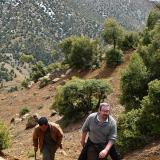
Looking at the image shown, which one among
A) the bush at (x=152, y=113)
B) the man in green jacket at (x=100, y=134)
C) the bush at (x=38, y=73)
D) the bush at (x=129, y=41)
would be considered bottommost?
the bush at (x=38, y=73)

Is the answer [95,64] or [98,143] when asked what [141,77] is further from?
[95,64]

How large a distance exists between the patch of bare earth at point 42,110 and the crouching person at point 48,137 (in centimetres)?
543

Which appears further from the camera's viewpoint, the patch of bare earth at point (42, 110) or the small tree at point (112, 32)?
the small tree at point (112, 32)

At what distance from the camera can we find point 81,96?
32.1 meters

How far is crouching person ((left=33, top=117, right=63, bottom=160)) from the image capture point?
41.3ft

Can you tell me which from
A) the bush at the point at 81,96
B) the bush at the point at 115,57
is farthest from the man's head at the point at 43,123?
the bush at the point at 115,57

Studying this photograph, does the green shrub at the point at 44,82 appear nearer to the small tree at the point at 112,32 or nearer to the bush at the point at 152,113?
the small tree at the point at 112,32

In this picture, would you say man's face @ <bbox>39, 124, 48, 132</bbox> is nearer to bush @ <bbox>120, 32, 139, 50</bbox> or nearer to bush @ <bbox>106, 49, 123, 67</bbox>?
bush @ <bbox>106, 49, 123, 67</bbox>

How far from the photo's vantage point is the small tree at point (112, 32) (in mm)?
49750

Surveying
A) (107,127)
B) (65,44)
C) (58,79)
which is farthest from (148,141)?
(65,44)

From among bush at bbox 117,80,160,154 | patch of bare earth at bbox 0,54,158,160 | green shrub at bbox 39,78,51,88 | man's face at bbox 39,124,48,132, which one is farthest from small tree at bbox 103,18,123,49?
man's face at bbox 39,124,48,132

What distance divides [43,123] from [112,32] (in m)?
38.7

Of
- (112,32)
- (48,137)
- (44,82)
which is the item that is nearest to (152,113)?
(48,137)

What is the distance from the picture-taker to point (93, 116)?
35.9ft
